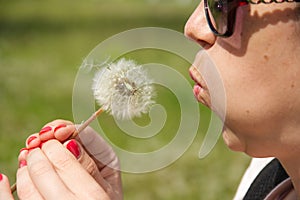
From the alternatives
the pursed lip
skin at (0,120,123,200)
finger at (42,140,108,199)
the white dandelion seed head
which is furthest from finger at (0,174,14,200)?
the pursed lip

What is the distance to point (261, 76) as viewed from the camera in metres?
1.31

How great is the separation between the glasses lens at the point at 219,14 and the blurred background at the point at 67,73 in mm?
618

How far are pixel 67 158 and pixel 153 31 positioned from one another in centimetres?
36

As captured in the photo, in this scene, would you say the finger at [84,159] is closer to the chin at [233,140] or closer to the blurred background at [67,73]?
the chin at [233,140]

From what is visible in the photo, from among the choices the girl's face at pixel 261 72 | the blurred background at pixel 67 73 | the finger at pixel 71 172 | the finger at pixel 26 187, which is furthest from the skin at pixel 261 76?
the blurred background at pixel 67 73

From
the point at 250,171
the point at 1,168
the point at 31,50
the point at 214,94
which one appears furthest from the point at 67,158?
the point at 31,50

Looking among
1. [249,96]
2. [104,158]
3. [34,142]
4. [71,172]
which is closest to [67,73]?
[104,158]

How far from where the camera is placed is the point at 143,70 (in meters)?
1.52

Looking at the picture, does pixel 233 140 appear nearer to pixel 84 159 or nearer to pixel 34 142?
pixel 84 159

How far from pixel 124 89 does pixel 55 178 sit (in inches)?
10.3

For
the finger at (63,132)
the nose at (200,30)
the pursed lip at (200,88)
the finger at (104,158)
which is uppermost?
the nose at (200,30)

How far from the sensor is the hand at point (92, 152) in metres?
1.49

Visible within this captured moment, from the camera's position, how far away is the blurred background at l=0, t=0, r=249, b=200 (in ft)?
11.3

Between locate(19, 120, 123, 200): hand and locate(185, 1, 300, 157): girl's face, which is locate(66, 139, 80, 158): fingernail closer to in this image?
locate(19, 120, 123, 200): hand
